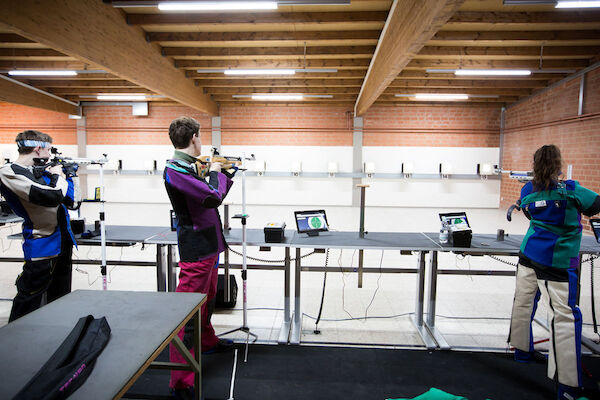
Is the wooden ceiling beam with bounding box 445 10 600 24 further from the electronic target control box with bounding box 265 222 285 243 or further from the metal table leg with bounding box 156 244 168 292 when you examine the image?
the metal table leg with bounding box 156 244 168 292

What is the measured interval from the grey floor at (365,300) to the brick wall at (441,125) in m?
5.61

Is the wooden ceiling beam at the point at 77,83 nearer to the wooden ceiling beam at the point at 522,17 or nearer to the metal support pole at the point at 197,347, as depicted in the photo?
the wooden ceiling beam at the point at 522,17

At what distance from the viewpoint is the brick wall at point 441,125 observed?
9.62 meters

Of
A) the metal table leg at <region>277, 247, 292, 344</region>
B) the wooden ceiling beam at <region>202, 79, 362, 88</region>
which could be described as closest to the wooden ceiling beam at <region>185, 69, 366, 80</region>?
the wooden ceiling beam at <region>202, 79, 362, 88</region>

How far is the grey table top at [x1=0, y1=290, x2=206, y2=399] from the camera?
3.08 ft

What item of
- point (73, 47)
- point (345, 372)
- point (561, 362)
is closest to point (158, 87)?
point (73, 47)

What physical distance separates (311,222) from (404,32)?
2.70 meters

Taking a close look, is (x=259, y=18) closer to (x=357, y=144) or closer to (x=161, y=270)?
(x=161, y=270)

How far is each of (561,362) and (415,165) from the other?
822 cm

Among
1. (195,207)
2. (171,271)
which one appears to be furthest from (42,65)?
(195,207)

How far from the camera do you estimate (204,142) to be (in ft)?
33.2

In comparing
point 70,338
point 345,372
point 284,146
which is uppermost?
point 284,146

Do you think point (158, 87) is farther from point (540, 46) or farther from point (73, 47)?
point (540, 46)

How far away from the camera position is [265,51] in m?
A: 6.18
